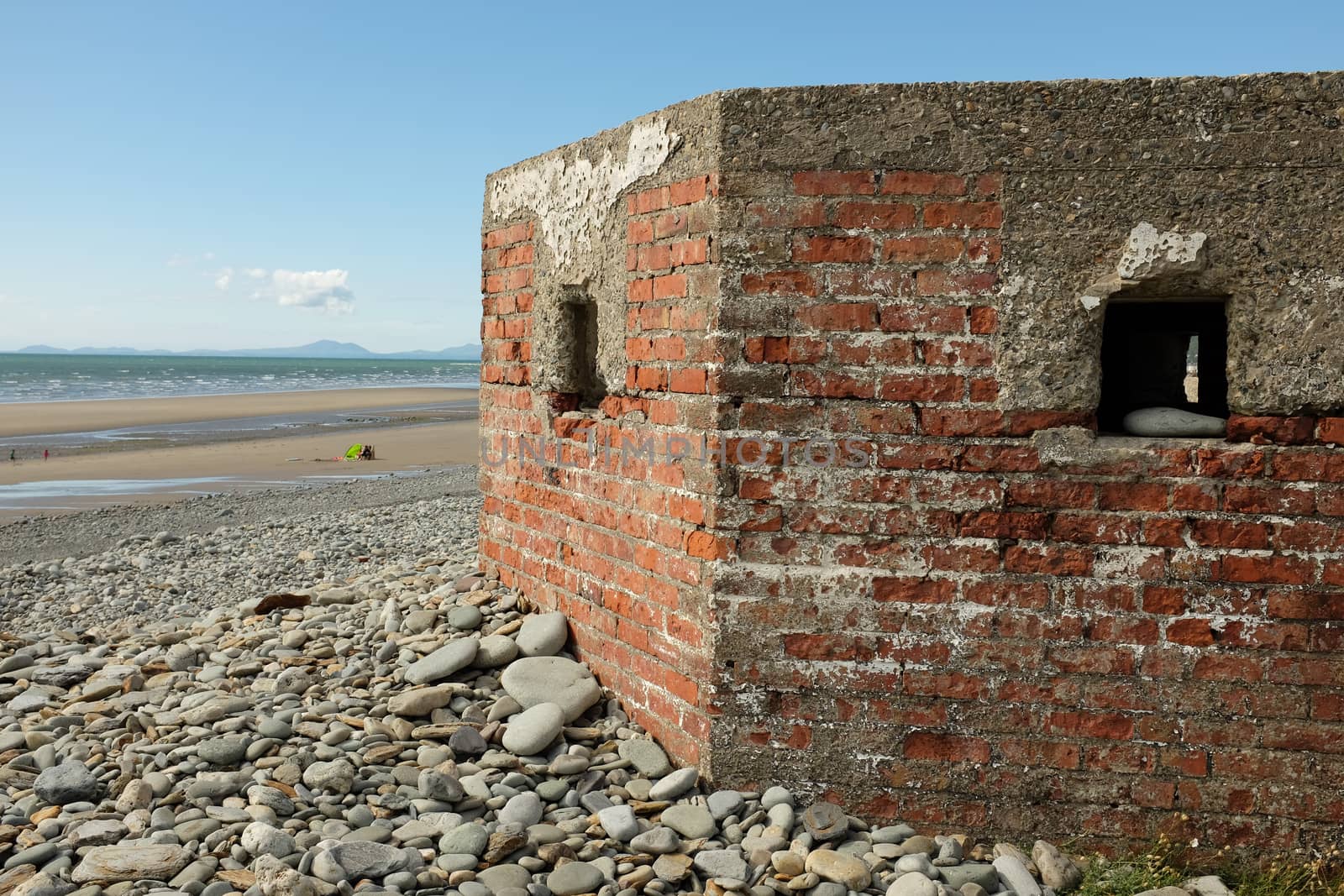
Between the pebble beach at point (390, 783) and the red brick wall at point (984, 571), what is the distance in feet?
0.95

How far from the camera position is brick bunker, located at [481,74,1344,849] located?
3.24 metres

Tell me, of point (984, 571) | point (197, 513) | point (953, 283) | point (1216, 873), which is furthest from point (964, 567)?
point (197, 513)

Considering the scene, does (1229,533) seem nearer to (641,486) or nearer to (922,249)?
(922,249)

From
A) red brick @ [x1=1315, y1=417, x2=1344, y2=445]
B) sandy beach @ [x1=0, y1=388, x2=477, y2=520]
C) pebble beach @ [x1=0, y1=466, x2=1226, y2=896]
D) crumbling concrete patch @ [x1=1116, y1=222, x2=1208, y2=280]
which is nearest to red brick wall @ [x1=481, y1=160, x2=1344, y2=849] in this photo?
red brick @ [x1=1315, y1=417, x2=1344, y2=445]

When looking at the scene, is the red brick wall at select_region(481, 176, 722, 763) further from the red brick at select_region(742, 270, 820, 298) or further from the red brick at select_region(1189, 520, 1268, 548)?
the red brick at select_region(1189, 520, 1268, 548)

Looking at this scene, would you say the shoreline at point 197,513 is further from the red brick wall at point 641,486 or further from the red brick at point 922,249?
the red brick at point 922,249

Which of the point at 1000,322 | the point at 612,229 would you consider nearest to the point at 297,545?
the point at 612,229

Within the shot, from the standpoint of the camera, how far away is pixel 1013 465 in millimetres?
3328

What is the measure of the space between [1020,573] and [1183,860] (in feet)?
3.67

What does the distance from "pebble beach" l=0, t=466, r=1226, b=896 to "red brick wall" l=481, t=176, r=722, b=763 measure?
20cm

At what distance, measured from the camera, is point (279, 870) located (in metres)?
3.07

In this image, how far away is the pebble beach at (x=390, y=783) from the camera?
3.18 meters

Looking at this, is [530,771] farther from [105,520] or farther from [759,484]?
[105,520]

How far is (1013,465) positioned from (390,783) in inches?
96.8
